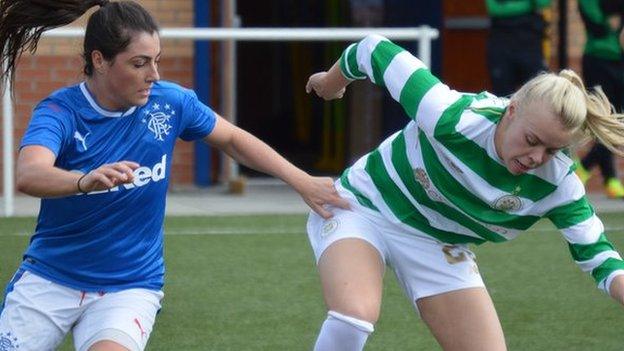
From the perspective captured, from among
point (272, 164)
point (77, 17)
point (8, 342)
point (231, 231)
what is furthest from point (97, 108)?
point (231, 231)

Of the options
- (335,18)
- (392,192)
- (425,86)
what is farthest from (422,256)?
(335,18)

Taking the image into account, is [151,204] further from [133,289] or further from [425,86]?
[425,86]

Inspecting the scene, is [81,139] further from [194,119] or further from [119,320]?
[119,320]

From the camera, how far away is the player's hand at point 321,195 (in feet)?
16.4

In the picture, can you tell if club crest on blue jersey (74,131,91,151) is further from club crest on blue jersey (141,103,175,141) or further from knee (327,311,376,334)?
knee (327,311,376,334)

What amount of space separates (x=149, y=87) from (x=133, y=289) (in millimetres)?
657

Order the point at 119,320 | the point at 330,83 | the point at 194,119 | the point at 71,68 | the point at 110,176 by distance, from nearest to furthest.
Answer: the point at 110,176 → the point at 119,320 → the point at 194,119 → the point at 330,83 → the point at 71,68

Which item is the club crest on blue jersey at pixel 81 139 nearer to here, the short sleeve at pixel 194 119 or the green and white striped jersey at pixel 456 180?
the short sleeve at pixel 194 119

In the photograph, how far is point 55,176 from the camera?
4.20 metres

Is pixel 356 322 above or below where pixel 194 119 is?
below

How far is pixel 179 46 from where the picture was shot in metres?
11.6

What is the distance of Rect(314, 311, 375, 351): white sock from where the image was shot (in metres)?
4.69

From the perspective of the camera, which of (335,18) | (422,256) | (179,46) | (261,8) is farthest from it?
(261,8)

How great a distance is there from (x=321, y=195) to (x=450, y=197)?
1.55 feet
